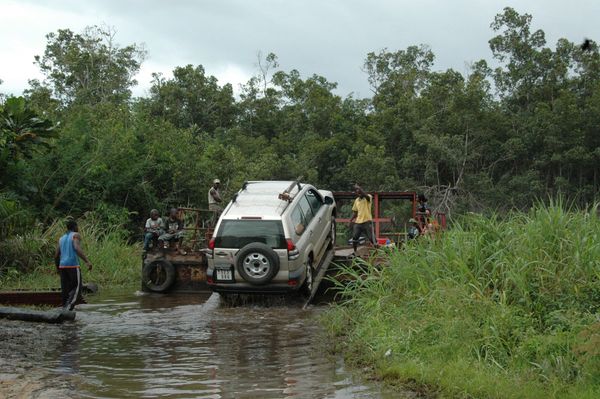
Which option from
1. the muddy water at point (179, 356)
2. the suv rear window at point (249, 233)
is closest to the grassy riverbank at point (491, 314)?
the muddy water at point (179, 356)

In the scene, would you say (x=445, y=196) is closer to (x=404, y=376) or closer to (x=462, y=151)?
(x=462, y=151)

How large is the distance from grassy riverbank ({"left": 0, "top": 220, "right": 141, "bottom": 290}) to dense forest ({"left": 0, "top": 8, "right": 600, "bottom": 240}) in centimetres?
51

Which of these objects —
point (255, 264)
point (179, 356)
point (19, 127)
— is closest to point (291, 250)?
point (255, 264)

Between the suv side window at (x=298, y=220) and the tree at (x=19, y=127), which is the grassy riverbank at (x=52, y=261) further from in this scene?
the suv side window at (x=298, y=220)

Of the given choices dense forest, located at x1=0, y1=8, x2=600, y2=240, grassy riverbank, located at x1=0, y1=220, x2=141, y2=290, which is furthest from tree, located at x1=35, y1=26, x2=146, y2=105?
grassy riverbank, located at x1=0, y1=220, x2=141, y2=290

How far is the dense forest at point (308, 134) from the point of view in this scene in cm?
2286

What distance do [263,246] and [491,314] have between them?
5.33m

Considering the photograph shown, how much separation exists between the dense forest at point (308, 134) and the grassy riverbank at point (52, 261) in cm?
51

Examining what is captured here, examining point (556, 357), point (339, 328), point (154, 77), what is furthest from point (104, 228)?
point (154, 77)

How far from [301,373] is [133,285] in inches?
427

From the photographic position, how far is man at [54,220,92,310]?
12367 millimetres

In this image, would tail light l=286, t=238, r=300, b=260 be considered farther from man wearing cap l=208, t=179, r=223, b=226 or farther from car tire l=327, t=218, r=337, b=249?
man wearing cap l=208, t=179, r=223, b=226

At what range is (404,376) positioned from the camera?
748cm

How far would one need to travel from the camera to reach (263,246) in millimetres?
12828
